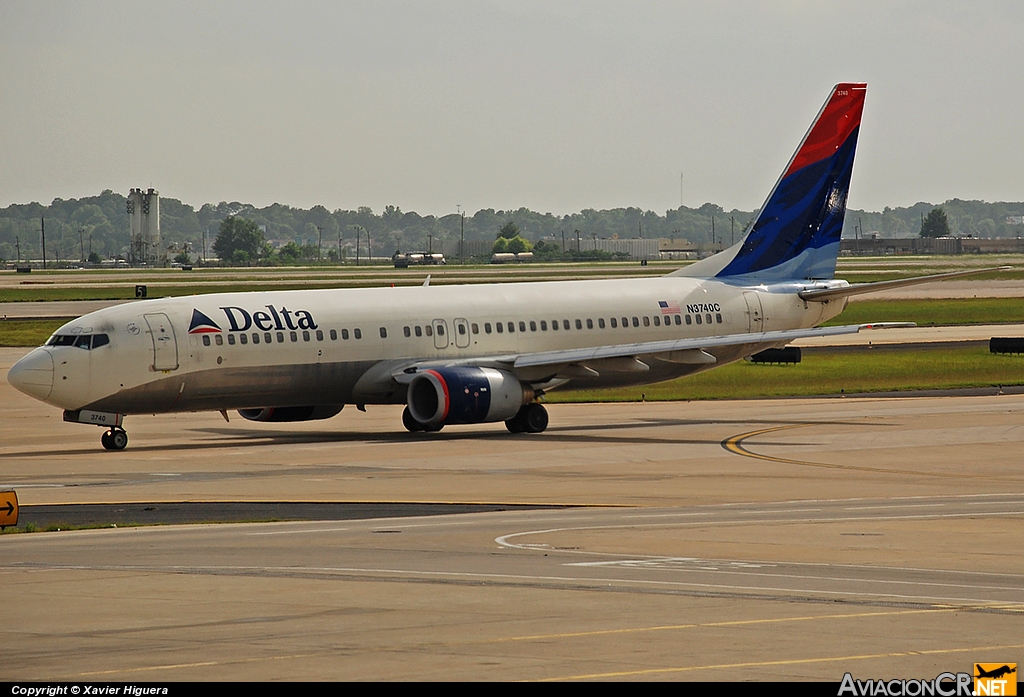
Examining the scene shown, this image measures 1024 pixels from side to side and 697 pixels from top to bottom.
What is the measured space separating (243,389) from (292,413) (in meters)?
4.10

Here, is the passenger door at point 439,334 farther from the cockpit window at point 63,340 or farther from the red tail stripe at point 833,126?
the red tail stripe at point 833,126

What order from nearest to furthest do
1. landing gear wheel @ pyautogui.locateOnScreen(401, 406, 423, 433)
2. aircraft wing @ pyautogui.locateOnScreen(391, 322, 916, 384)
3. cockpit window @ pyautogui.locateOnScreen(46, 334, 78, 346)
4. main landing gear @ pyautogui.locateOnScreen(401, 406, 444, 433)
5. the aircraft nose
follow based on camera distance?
the aircraft nose → cockpit window @ pyautogui.locateOnScreen(46, 334, 78, 346) → main landing gear @ pyautogui.locateOnScreen(401, 406, 444, 433) → landing gear wheel @ pyautogui.locateOnScreen(401, 406, 423, 433) → aircraft wing @ pyautogui.locateOnScreen(391, 322, 916, 384)

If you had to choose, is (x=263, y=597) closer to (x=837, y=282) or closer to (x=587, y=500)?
(x=587, y=500)

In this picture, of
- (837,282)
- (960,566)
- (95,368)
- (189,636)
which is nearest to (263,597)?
(189,636)

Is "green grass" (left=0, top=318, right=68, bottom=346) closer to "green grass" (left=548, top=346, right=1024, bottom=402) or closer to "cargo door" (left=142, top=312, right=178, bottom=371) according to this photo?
"green grass" (left=548, top=346, right=1024, bottom=402)

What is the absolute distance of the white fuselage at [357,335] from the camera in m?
41.8

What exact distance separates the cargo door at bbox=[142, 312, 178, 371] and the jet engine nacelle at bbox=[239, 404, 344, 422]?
4.89 m

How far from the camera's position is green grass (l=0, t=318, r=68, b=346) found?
85625 mm

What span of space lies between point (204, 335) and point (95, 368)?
3.07m

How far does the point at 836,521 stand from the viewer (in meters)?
26.4

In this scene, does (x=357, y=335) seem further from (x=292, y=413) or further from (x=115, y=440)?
(x=115, y=440)

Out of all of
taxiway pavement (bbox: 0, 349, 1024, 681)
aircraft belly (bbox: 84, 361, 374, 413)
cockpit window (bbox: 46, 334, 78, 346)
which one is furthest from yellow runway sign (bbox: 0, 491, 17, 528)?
cockpit window (bbox: 46, 334, 78, 346)

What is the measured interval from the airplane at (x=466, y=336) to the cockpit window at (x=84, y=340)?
45 millimetres

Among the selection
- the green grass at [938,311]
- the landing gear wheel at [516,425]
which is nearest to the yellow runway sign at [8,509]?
the landing gear wheel at [516,425]
